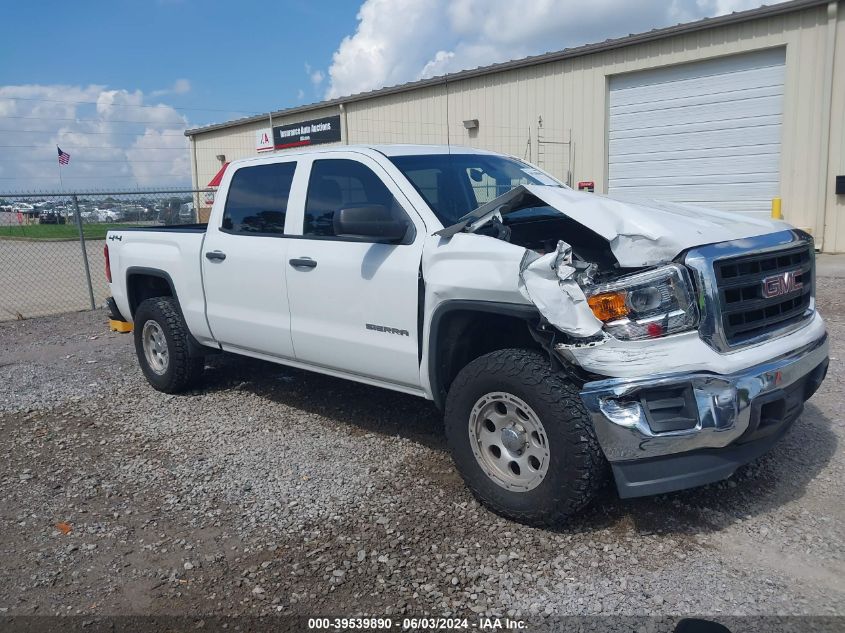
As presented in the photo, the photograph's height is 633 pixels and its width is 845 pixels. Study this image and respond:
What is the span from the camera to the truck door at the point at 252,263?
5168 mm

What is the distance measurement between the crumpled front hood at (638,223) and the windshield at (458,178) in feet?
1.42

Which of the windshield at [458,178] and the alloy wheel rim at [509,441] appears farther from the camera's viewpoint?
the windshield at [458,178]

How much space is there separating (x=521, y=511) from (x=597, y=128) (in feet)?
45.8

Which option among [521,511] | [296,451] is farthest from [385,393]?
[521,511]

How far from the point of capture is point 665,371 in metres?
3.19

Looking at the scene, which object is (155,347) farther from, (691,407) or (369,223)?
(691,407)

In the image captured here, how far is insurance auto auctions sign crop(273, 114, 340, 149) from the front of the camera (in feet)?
74.5

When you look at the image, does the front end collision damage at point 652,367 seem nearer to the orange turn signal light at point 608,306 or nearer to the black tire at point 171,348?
the orange turn signal light at point 608,306

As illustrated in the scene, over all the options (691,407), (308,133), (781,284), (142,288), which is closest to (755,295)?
(781,284)

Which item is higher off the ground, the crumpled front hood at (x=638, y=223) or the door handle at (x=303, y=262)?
the crumpled front hood at (x=638, y=223)

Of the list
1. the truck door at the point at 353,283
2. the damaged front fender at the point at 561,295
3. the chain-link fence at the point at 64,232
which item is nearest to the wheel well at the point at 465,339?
the truck door at the point at 353,283

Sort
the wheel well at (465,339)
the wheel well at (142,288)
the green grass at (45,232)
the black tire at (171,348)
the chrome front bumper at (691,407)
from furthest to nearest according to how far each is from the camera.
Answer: the green grass at (45,232)
the wheel well at (142,288)
the black tire at (171,348)
the wheel well at (465,339)
the chrome front bumper at (691,407)

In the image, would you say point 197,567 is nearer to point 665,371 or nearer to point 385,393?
point 665,371

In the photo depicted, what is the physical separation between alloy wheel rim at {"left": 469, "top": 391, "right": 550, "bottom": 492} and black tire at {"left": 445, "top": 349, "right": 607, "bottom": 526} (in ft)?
0.09
